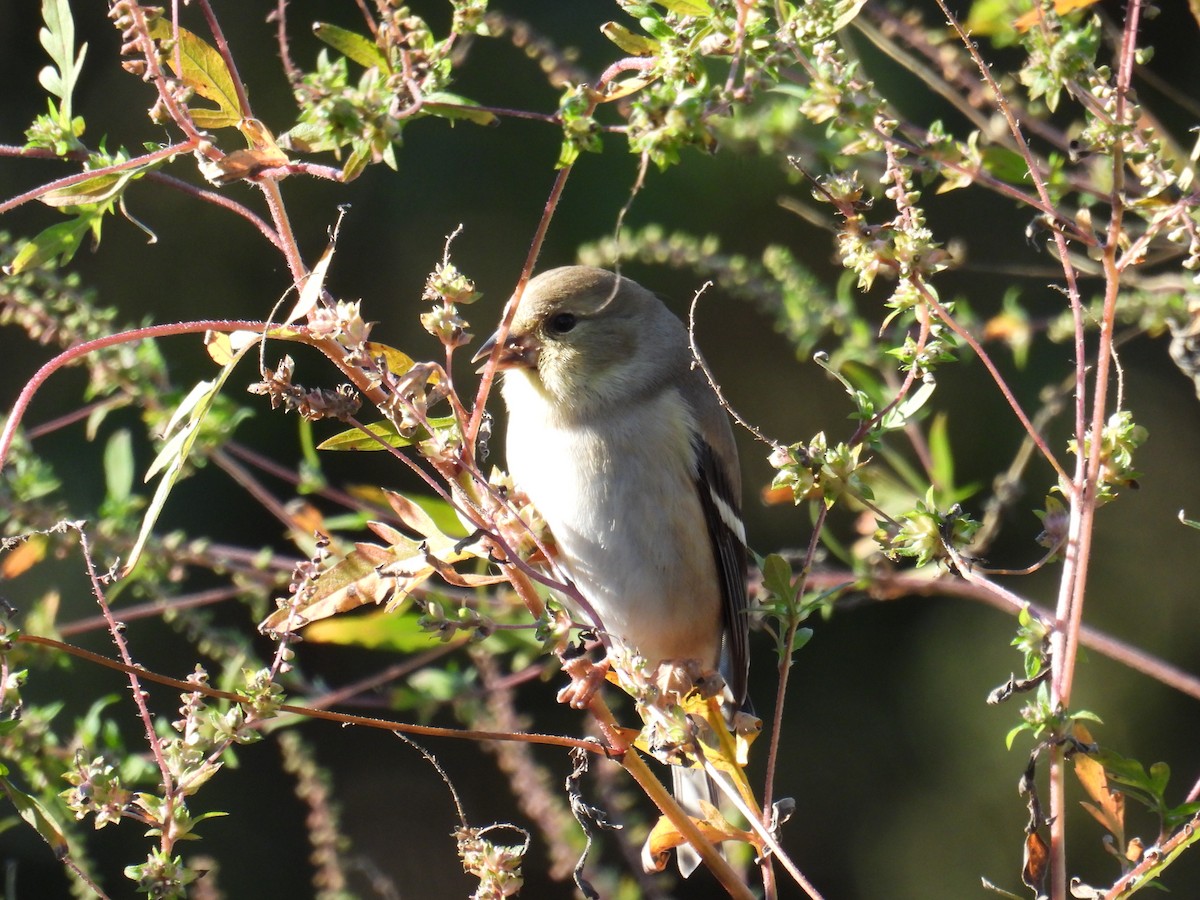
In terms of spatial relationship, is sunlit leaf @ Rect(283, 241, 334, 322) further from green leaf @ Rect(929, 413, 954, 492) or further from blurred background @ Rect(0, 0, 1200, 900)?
blurred background @ Rect(0, 0, 1200, 900)

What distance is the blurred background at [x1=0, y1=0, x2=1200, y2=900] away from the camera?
14.3ft

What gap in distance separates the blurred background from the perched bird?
1.88m

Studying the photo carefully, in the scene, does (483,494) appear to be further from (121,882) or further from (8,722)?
(121,882)

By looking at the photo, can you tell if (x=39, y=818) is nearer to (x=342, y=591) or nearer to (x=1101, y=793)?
(x=342, y=591)

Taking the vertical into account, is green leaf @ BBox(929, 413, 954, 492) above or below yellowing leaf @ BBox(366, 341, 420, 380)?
below

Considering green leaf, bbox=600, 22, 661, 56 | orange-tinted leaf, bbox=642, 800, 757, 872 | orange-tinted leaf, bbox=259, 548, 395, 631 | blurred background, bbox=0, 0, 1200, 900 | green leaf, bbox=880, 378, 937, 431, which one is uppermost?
green leaf, bbox=600, 22, 661, 56

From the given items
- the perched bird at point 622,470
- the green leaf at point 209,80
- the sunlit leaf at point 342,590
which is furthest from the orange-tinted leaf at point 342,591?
the perched bird at point 622,470

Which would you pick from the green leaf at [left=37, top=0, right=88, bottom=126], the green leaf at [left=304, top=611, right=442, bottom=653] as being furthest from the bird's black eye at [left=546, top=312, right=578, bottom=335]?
the green leaf at [left=37, top=0, right=88, bottom=126]

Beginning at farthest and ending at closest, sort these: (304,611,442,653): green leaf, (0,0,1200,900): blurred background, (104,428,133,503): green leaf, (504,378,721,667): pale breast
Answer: (0,0,1200,900): blurred background, (504,378,721,667): pale breast, (104,428,133,503): green leaf, (304,611,442,653): green leaf

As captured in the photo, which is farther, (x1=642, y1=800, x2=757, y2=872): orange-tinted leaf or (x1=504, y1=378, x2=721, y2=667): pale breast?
(x1=504, y1=378, x2=721, y2=667): pale breast

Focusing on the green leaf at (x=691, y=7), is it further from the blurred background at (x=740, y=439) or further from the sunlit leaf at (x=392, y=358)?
the blurred background at (x=740, y=439)

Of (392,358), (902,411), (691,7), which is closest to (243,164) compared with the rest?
(392,358)

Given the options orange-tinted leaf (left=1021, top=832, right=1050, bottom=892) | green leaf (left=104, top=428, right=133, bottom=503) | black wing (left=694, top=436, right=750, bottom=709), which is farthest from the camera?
black wing (left=694, top=436, right=750, bottom=709)

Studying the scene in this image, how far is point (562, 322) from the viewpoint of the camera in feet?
7.45
